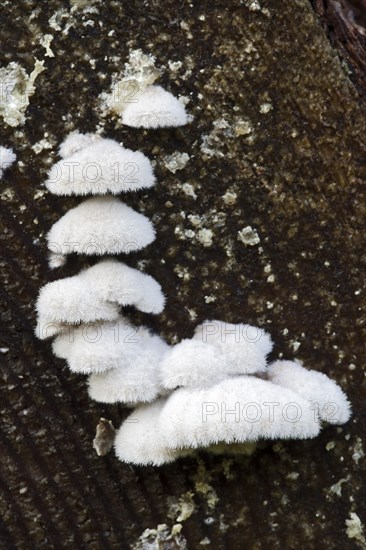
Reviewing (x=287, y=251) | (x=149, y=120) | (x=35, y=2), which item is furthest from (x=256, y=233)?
(x=35, y=2)

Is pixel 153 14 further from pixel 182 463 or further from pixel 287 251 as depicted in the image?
pixel 182 463

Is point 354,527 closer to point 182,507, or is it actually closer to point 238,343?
point 182,507

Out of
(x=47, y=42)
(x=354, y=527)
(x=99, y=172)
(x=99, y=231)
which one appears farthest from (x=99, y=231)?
(x=354, y=527)

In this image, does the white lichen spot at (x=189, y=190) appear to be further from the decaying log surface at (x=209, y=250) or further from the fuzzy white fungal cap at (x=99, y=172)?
the fuzzy white fungal cap at (x=99, y=172)

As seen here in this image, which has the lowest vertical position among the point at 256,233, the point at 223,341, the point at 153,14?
the point at 223,341

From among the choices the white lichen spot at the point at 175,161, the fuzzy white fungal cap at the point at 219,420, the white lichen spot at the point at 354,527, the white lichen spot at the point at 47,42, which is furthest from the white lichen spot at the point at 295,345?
the white lichen spot at the point at 47,42

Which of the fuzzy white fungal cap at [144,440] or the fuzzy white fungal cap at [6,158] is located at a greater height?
the fuzzy white fungal cap at [6,158]
